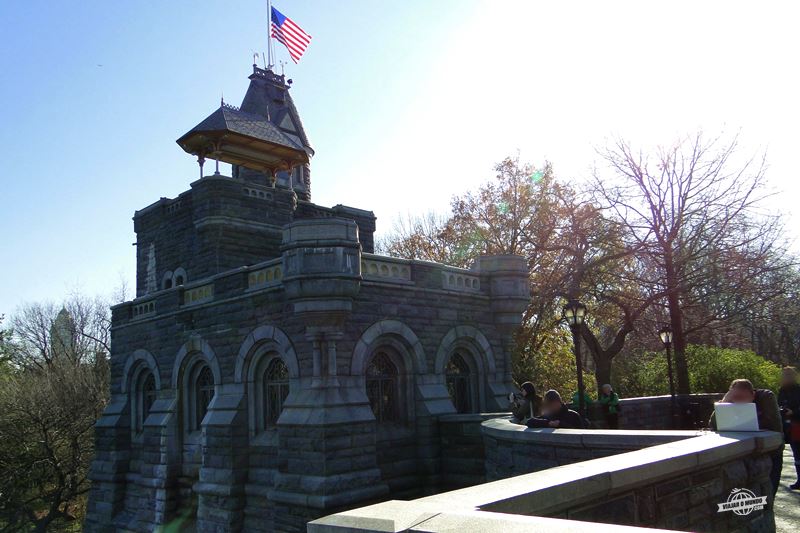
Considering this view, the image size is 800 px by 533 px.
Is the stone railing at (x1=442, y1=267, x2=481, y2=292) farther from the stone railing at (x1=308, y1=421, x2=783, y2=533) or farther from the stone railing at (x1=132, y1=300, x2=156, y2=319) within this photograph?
the stone railing at (x1=132, y1=300, x2=156, y2=319)

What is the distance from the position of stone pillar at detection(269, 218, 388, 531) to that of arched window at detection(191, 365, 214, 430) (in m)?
4.32

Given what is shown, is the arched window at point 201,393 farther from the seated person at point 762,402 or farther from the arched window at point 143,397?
the seated person at point 762,402

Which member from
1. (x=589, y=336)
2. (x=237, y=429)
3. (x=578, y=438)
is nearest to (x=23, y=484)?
(x=237, y=429)

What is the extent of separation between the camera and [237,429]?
44.0ft

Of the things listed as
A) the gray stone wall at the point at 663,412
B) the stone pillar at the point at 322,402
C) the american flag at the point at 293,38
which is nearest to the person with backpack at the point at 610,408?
the gray stone wall at the point at 663,412

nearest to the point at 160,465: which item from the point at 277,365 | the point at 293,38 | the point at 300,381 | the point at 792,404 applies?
the point at 277,365

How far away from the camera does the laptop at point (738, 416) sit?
20.7 feet

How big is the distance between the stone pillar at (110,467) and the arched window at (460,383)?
9470 millimetres

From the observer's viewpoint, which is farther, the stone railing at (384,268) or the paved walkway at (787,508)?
the stone railing at (384,268)

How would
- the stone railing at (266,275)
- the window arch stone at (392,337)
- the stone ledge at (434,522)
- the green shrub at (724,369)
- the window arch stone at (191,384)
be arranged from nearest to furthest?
the stone ledge at (434,522) → the window arch stone at (392,337) → the stone railing at (266,275) → the window arch stone at (191,384) → the green shrub at (724,369)

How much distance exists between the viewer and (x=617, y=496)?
15.1ft

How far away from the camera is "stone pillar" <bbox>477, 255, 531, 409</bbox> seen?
51.6ft

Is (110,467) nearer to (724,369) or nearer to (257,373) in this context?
(257,373)

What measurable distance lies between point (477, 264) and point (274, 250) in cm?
618
